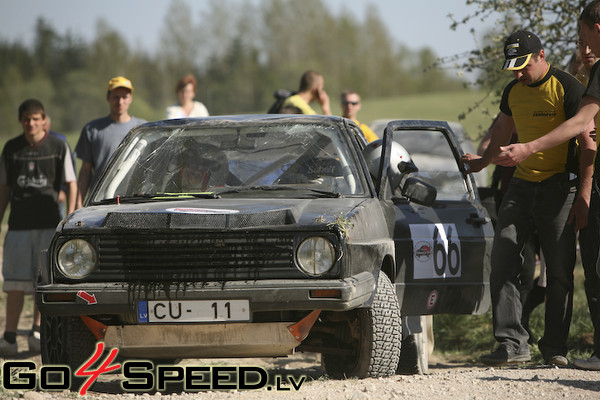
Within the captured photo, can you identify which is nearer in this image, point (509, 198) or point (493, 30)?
point (509, 198)

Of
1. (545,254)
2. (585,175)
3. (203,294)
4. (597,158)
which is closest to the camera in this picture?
(203,294)

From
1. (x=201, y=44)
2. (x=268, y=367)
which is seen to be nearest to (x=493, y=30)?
(x=268, y=367)

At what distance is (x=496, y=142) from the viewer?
713 cm

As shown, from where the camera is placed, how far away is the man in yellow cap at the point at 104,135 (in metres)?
9.09

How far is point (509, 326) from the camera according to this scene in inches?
265

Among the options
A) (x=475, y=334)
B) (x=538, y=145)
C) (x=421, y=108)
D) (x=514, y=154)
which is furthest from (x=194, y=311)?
(x=421, y=108)

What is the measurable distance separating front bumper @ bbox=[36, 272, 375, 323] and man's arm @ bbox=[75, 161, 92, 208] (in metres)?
3.61

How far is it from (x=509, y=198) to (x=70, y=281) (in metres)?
3.16

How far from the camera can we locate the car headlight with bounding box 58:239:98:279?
5.41m

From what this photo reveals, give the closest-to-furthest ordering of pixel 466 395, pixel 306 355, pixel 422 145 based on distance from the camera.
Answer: pixel 466 395, pixel 306 355, pixel 422 145

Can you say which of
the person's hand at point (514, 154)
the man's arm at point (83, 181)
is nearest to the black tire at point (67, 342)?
the person's hand at point (514, 154)

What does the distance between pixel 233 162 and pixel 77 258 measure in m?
1.36

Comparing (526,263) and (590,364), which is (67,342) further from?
(526,263)

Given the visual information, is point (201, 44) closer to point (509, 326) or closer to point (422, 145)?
point (422, 145)
